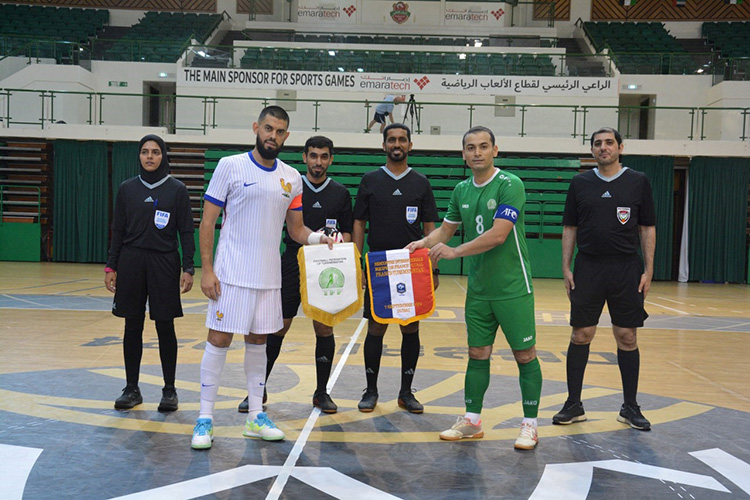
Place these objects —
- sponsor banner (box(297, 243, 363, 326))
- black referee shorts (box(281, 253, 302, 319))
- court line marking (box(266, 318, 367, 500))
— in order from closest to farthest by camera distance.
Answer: court line marking (box(266, 318, 367, 500)) → sponsor banner (box(297, 243, 363, 326)) → black referee shorts (box(281, 253, 302, 319))

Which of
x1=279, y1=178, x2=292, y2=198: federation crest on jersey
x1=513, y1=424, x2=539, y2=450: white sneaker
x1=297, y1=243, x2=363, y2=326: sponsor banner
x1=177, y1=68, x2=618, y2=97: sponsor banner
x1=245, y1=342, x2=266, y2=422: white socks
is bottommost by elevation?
x1=513, y1=424, x2=539, y2=450: white sneaker

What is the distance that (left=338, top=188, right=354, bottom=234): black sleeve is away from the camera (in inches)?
186

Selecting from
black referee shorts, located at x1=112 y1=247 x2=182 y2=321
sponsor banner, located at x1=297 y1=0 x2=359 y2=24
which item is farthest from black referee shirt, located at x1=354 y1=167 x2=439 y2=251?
sponsor banner, located at x1=297 y1=0 x2=359 y2=24

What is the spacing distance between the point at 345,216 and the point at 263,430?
65.6 inches

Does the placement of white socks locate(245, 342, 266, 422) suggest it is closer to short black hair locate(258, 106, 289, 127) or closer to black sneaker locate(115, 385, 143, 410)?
black sneaker locate(115, 385, 143, 410)

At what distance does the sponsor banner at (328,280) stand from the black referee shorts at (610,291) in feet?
4.75

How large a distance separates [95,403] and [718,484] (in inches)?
144

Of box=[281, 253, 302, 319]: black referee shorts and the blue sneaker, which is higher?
box=[281, 253, 302, 319]: black referee shorts

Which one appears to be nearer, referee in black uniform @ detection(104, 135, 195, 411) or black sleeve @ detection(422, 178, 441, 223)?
referee in black uniform @ detection(104, 135, 195, 411)

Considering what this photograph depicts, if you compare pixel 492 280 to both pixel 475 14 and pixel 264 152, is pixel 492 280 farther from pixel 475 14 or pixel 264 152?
pixel 475 14

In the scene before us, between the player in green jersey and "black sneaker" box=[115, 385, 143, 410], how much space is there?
6.56 feet

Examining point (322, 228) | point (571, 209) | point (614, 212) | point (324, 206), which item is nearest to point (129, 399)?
point (322, 228)

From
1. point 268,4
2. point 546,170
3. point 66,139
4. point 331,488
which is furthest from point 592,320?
point 268,4

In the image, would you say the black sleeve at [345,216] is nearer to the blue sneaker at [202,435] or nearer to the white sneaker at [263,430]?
the white sneaker at [263,430]
